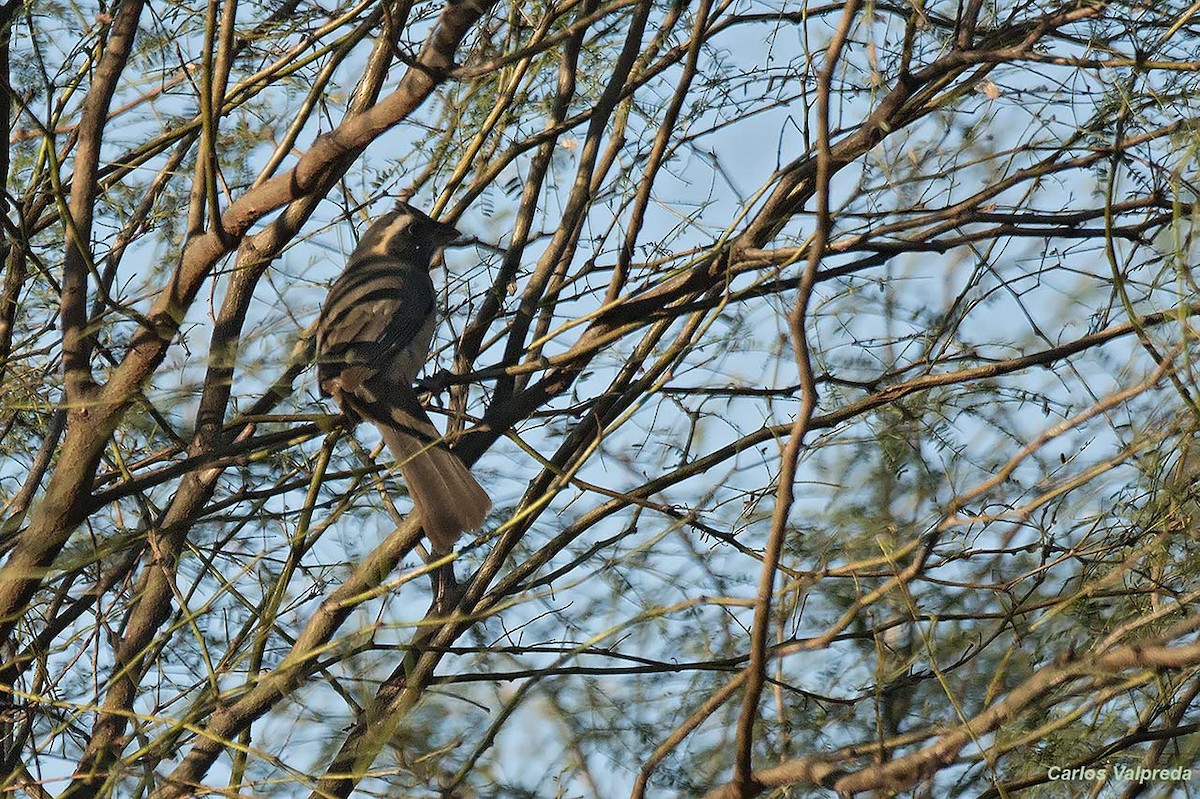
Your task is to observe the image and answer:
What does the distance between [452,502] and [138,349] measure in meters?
1.24

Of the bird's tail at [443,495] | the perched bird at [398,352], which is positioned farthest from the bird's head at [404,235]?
the bird's tail at [443,495]

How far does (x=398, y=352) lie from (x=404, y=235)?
63 cm

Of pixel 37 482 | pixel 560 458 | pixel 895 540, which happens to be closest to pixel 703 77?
pixel 560 458

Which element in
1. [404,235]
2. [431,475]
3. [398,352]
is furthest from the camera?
[404,235]

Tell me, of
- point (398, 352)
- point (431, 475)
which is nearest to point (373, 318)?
point (398, 352)

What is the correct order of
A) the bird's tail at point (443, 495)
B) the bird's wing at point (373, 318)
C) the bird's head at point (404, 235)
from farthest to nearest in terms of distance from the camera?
the bird's head at point (404, 235) → the bird's wing at point (373, 318) → the bird's tail at point (443, 495)

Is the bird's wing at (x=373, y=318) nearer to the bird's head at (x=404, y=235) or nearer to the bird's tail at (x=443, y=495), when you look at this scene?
the bird's head at (x=404, y=235)

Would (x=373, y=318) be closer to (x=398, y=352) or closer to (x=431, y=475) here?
(x=398, y=352)

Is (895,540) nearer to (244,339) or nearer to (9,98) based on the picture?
(244,339)

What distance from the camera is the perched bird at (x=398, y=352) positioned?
492cm

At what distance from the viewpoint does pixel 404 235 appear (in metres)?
6.10

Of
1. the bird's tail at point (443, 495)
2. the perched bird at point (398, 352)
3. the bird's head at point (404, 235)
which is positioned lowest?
the bird's tail at point (443, 495)

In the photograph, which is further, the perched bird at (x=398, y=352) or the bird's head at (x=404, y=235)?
the bird's head at (x=404, y=235)

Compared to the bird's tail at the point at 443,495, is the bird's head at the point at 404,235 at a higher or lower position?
higher
